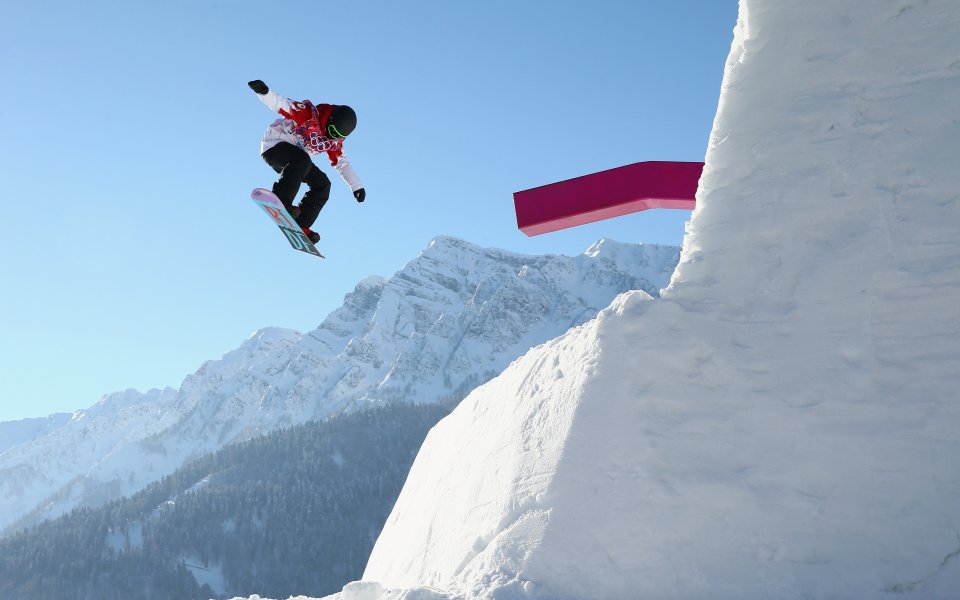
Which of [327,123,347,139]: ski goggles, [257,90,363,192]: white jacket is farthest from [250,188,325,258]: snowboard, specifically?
[327,123,347,139]: ski goggles

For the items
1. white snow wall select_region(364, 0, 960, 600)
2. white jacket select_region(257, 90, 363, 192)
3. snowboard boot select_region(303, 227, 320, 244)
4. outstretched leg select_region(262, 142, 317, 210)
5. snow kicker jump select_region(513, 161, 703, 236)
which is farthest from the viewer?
snowboard boot select_region(303, 227, 320, 244)

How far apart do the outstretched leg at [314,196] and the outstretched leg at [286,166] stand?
0.27 m

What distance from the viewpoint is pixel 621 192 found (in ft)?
24.5

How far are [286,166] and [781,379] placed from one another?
15.1 feet

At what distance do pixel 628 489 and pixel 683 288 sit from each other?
1.16 meters

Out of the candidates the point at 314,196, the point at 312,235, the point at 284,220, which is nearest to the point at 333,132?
the point at 314,196

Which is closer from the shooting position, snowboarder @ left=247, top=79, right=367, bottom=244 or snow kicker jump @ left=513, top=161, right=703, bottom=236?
snowboarder @ left=247, top=79, right=367, bottom=244

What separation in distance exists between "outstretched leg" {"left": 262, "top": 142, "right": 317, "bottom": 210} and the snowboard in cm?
8

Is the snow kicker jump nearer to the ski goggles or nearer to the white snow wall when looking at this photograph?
the ski goggles

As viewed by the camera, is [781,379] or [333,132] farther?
[333,132]

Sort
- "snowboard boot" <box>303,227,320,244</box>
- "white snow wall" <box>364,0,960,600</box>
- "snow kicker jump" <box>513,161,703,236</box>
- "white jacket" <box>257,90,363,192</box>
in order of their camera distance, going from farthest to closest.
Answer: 1. "snowboard boot" <box>303,227,320,244</box>
2. "snow kicker jump" <box>513,161,703,236</box>
3. "white jacket" <box>257,90,363,192</box>
4. "white snow wall" <box>364,0,960,600</box>

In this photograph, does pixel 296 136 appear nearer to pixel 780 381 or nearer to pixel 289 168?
pixel 289 168

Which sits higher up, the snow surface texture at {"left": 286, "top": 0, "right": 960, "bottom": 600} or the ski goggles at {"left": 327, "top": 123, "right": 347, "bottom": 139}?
the ski goggles at {"left": 327, "top": 123, "right": 347, "bottom": 139}

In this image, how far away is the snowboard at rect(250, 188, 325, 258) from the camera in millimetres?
7117
